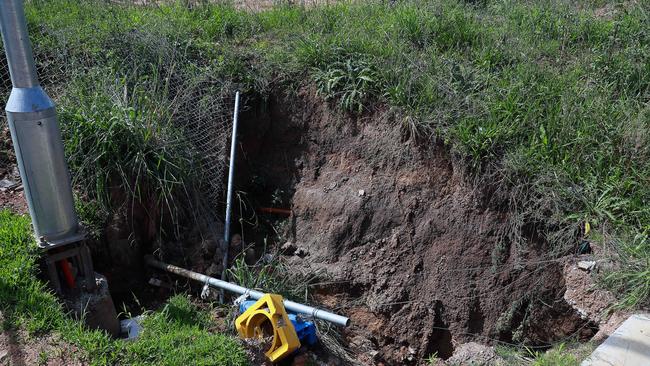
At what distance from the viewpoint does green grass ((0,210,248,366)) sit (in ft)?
11.6

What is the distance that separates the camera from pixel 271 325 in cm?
402

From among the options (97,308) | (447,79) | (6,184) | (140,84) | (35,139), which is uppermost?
(35,139)

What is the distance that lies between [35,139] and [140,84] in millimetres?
1982

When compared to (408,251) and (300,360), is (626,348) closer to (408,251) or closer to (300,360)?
(408,251)

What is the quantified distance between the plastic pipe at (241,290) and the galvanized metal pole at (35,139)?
3.70 ft

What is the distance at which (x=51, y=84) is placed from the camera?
18.0 ft

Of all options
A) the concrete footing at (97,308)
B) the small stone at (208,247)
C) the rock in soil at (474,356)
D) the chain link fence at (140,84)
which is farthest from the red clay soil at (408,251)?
the concrete footing at (97,308)

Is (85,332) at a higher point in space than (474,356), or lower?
higher

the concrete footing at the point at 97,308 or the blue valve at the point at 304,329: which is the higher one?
the concrete footing at the point at 97,308

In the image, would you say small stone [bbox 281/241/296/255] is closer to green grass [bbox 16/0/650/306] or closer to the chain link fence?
the chain link fence

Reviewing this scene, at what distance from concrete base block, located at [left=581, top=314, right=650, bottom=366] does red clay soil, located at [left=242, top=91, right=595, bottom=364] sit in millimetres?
521

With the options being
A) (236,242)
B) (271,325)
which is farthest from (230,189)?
(271,325)

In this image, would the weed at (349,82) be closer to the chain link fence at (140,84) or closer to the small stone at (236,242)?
the chain link fence at (140,84)

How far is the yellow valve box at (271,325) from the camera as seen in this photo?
3.90 meters
